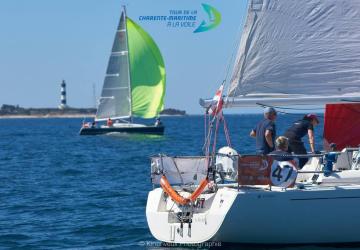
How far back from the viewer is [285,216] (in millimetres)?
11703

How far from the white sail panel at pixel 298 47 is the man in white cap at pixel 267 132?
1.92 feet

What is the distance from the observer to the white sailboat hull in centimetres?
1165

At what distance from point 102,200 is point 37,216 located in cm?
262

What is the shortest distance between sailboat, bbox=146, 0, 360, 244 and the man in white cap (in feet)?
1.54

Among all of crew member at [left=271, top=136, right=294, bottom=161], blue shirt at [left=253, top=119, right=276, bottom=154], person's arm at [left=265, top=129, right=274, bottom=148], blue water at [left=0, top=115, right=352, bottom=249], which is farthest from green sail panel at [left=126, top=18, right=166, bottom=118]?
crew member at [left=271, top=136, right=294, bottom=161]

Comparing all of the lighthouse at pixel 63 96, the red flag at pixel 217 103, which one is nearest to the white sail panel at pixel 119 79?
the red flag at pixel 217 103

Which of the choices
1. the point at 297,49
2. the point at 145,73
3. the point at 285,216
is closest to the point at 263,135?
the point at 297,49

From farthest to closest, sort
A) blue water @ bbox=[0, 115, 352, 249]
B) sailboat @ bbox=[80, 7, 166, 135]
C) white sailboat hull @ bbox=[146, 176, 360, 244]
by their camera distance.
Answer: sailboat @ bbox=[80, 7, 166, 135]
blue water @ bbox=[0, 115, 352, 249]
white sailboat hull @ bbox=[146, 176, 360, 244]

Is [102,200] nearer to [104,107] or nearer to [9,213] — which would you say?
[9,213]

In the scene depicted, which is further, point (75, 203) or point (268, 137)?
point (75, 203)

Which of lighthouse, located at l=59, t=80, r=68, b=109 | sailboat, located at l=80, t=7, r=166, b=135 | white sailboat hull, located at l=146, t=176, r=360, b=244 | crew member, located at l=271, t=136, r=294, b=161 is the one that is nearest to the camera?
white sailboat hull, located at l=146, t=176, r=360, b=244

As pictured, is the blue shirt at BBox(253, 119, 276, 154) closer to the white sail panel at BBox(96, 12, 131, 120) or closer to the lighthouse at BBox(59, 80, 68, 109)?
the white sail panel at BBox(96, 12, 131, 120)

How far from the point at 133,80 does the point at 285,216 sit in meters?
48.9

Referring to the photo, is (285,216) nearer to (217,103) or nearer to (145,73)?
(217,103)
